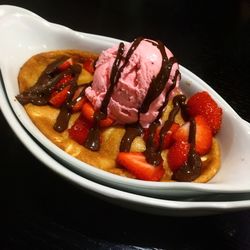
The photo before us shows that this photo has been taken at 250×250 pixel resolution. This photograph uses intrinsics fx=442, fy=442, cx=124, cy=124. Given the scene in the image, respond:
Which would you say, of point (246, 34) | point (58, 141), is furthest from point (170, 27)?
point (58, 141)

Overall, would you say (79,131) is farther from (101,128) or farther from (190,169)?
(190,169)

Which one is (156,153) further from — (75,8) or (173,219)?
(75,8)

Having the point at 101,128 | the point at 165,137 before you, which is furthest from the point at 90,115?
the point at 165,137

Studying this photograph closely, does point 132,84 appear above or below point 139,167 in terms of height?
above

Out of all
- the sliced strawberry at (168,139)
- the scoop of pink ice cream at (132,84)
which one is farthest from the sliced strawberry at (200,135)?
the scoop of pink ice cream at (132,84)

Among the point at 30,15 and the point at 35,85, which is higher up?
the point at 30,15

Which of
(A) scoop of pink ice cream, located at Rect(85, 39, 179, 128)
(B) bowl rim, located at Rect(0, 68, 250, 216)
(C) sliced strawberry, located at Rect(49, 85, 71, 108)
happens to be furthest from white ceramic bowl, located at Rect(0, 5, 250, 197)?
(A) scoop of pink ice cream, located at Rect(85, 39, 179, 128)

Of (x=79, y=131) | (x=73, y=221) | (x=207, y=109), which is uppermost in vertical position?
(x=207, y=109)
